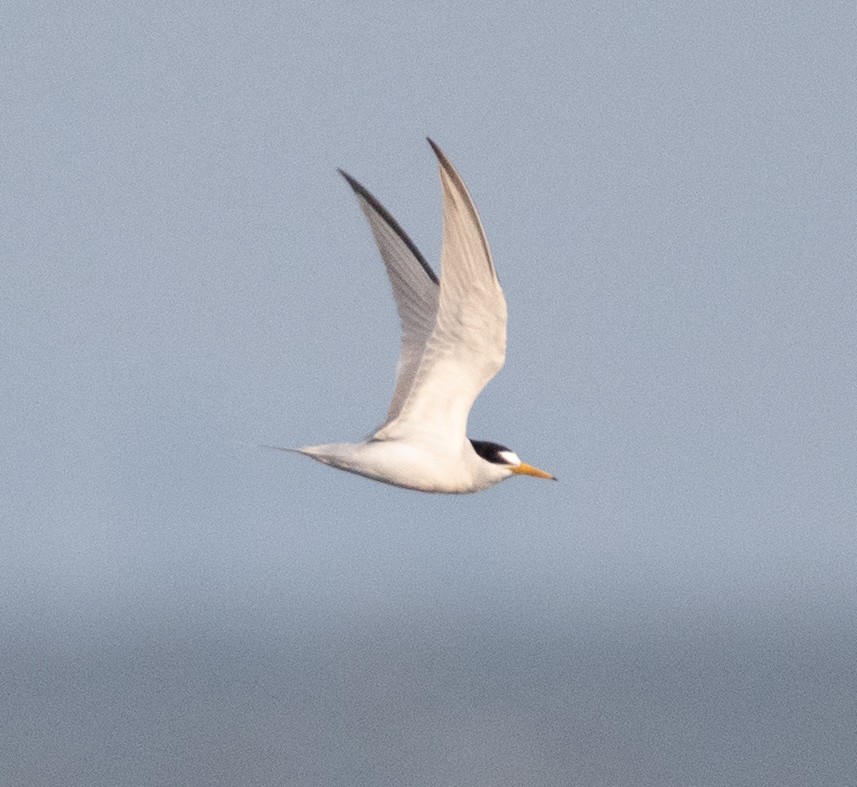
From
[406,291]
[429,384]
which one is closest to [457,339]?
[429,384]

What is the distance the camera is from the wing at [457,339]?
61.7 feet

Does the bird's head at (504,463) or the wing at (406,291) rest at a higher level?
the wing at (406,291)

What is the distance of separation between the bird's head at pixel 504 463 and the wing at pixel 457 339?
0.43m

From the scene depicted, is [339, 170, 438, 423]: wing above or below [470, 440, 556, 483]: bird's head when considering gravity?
above

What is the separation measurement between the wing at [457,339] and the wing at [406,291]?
214 mm

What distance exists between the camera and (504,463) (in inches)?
815

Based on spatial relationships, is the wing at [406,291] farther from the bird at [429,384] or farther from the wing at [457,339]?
the wing at [457,339]

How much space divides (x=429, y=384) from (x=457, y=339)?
56 cm

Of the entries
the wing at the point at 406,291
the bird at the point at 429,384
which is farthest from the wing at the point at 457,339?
the wing at the point at 406,291

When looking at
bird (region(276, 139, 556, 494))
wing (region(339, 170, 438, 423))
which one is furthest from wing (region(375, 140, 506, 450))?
wing (region(339, 170, 438, 423))

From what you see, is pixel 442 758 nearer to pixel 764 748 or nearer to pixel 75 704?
pixel 764 748

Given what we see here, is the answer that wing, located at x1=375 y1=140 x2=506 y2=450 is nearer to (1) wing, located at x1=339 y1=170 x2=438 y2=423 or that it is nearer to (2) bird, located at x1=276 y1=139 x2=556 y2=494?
(2) bird, located at x1=276 y1=139 x2=556 y2=494

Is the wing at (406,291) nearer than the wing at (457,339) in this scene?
No

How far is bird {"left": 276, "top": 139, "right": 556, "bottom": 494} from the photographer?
1983 cm
